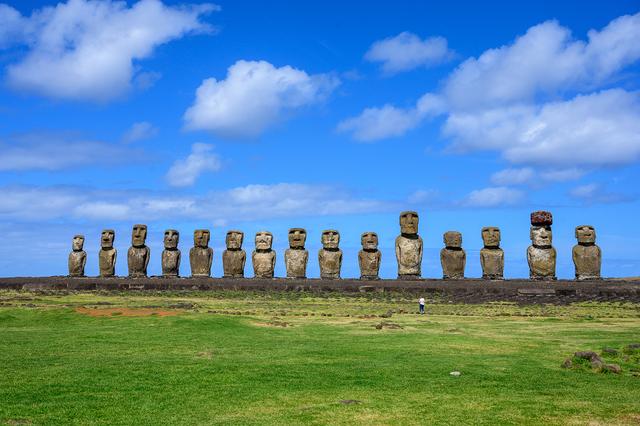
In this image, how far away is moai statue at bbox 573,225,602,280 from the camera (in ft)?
103

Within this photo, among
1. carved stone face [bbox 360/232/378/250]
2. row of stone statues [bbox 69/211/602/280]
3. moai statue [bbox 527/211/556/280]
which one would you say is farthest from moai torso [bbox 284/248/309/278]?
moai statue [bbox 527/211/556/280]

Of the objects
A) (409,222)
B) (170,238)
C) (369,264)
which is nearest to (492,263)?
(409,222)

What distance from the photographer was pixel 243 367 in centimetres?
1228

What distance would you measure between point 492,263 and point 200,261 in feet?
45.2

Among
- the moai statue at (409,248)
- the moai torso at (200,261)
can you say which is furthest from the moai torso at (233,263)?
the moai statue at (409,248)

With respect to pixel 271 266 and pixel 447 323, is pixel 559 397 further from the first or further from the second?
pixel 271 266

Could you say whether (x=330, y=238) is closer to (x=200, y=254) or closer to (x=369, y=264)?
(x=369, y=264)

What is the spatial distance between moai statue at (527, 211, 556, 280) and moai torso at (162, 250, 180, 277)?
16784 mm

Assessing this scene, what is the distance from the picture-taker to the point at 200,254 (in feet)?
117

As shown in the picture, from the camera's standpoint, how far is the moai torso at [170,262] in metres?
36.6

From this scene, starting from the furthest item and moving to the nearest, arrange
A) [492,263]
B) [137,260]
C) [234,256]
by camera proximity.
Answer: [137,260] → [234,256] → [492,263]

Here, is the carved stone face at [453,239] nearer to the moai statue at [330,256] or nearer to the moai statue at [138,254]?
the moai statue at [330,256]

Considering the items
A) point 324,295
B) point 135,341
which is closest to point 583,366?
point 135,341

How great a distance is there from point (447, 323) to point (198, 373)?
10099mm
